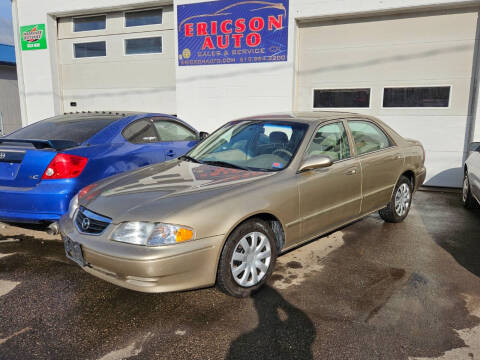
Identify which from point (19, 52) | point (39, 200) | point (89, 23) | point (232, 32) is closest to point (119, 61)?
point (89, 23)

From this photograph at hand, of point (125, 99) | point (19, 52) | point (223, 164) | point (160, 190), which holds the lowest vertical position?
point (160, 190)

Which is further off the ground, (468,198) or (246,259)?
(246,259)

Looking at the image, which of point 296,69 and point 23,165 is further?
point 296,69

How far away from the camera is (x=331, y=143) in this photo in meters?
4.02

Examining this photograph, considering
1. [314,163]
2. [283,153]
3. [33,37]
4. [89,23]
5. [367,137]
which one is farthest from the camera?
[33,37]

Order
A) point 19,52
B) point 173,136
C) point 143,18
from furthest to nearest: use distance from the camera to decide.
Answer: point 19,52 < point 143,18 < point 173,136

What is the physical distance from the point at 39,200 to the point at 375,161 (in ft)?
11.7

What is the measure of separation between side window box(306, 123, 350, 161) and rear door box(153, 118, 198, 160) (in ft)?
7.48

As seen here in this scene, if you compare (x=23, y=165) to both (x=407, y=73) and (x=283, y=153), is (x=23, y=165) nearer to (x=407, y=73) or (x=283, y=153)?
(x=283, y=153)

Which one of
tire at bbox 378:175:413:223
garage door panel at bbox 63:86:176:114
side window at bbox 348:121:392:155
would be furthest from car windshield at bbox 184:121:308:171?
garage door panel at bbox 63:86:176:114

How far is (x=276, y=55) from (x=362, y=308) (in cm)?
644

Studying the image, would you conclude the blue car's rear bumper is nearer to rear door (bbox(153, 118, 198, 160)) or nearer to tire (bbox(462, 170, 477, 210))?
rear door (bbox(153, 118, 198, 160))

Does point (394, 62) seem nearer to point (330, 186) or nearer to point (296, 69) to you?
point (296, 69)

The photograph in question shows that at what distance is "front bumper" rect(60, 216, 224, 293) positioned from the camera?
2.60 metres
